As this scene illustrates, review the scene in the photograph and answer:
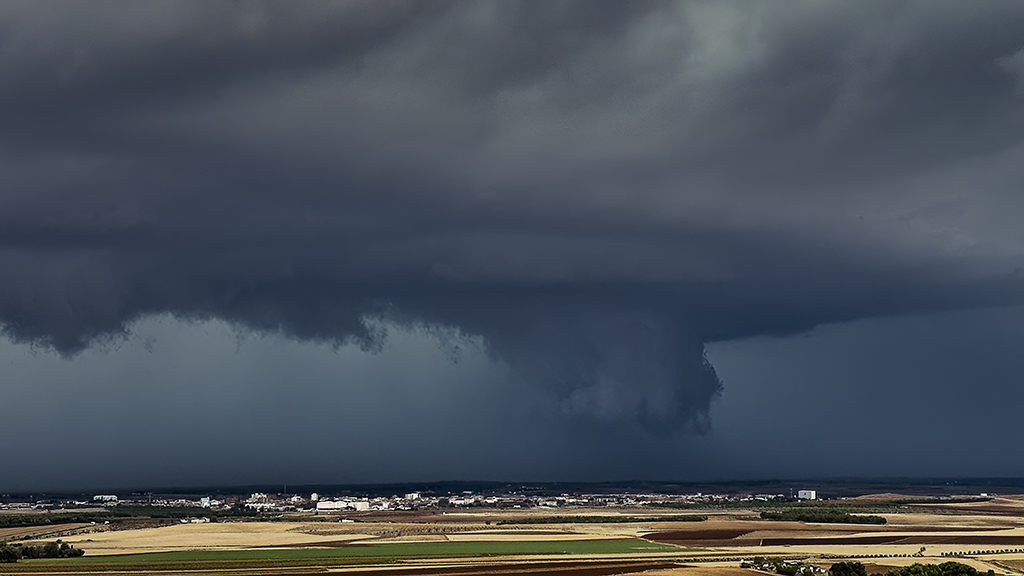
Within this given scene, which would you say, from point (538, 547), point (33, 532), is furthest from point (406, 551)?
point (33, 532)

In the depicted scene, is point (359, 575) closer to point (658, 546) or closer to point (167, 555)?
point (167, 555)

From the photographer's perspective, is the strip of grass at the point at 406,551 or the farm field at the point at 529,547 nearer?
the farm field at the point at 529,547

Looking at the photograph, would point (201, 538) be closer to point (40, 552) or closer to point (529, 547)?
point (40, 552)

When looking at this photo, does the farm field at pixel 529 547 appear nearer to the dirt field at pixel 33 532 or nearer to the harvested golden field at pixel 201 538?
the harvested golden field at pixel 201 538

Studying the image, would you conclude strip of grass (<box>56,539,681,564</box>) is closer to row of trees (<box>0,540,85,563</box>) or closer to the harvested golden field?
row of trees (<box>0,540,85,563</box>)

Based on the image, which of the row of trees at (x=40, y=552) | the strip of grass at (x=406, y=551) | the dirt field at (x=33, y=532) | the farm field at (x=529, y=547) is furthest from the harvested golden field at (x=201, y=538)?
the strip of grass at (x=406, y=551)

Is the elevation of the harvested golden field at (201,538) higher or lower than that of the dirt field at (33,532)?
lower

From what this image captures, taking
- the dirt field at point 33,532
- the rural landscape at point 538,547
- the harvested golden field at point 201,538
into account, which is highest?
the dirt field at point 33,532

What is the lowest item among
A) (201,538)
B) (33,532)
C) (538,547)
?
(538,547)
